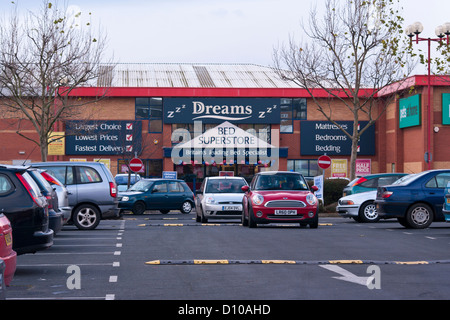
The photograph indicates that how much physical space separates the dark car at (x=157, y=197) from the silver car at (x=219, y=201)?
310 inches

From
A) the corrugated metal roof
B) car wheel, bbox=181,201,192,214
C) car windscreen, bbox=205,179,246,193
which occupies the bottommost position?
car wheel, bbox=181,201,192,214

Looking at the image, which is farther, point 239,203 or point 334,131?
point 334,131

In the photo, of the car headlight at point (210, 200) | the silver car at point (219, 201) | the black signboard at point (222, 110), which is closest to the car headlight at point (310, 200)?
the silver car at point (219, 201)

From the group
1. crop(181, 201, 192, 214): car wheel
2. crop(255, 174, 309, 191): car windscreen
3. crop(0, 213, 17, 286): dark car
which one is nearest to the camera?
crop(0, 213, 17, 286): dark car

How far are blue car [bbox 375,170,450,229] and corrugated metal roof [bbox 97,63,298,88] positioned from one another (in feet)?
112

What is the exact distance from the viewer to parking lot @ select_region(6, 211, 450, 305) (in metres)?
9.57

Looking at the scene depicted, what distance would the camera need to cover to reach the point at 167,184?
113 ft

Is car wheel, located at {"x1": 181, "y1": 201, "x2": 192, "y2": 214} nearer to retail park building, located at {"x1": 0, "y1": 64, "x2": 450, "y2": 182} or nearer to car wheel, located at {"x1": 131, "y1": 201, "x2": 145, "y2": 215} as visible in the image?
car wheel, located at {"x1": 131, "y1": 201, "x2": 145, "y2": 215}

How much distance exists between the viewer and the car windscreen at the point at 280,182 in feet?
74.0

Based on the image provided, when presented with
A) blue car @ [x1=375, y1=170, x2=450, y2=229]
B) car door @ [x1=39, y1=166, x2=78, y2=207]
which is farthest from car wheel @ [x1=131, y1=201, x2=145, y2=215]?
blue car @ [x1=375, y1=170, x2=450, y2=229]

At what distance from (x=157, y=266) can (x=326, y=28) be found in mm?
28024
